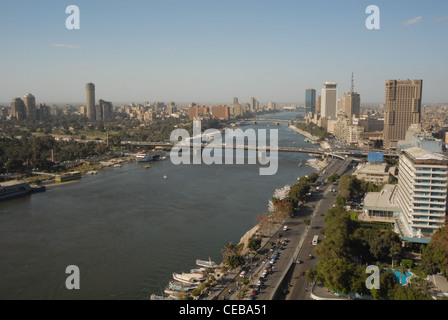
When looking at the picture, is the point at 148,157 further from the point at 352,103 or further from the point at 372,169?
the point at 352,103

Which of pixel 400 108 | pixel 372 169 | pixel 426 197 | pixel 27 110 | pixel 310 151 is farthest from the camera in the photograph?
pixel 27 110

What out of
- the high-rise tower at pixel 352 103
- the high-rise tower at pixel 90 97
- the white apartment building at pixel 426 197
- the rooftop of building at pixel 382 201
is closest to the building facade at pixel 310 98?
the high-rise tower at pixel 352 103

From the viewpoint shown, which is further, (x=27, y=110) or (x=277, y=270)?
(x=27, y=110)

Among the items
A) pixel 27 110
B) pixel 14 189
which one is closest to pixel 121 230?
pixel 14 189

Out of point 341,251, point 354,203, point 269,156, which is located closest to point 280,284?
point 341,251

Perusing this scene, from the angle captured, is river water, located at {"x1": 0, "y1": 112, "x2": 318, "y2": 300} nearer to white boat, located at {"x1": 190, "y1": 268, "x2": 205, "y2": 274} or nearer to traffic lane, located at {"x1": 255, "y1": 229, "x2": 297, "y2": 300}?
white boat, located at {"x1": 190, "y1": 268, "x2": 205, "y2": 274}

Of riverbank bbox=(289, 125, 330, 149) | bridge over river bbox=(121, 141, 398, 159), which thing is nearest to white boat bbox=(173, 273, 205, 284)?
bridge over river bbox=(121, 141, 398, 159)

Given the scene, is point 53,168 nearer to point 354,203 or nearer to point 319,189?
point 319,189
